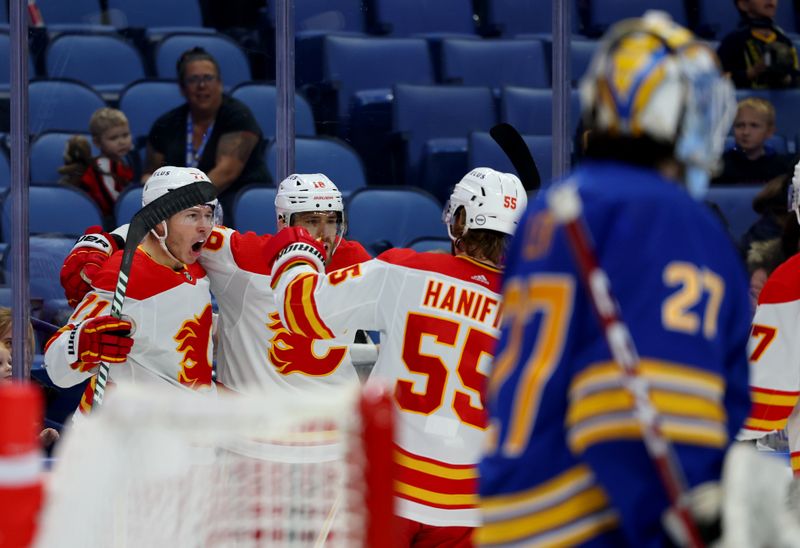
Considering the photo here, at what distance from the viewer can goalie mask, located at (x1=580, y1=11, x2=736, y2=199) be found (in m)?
1.75

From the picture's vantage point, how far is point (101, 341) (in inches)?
152

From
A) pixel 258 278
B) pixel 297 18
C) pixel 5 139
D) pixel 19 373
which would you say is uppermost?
pixel 297 18

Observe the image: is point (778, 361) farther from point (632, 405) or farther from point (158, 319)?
point (632, 405)

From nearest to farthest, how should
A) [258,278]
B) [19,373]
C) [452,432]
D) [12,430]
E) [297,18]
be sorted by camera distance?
[12,430] < [452,432] < [258,278] < [19,373] < [297,18]

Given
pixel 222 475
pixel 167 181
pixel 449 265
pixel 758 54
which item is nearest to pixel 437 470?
pixel 449 265

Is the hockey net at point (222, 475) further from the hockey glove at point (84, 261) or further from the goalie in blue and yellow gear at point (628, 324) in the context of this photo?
the hockey glove at point (84, 261)

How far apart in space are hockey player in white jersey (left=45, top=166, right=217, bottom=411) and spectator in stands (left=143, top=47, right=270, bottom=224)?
2.50ft

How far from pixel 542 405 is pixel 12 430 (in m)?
0.56

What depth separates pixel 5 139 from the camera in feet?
15.6

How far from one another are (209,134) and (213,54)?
0.26 m

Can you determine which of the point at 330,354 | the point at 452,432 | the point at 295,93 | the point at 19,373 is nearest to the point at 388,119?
the point at 295,93

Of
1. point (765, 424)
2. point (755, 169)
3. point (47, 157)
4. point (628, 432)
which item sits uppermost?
point (628, 432)

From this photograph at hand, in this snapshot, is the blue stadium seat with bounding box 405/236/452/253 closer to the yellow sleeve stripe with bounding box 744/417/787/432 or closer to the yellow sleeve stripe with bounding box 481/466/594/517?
the yellow sleeve stripe with bounding box 744/417/787/432

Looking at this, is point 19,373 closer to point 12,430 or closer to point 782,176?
point 782,176
